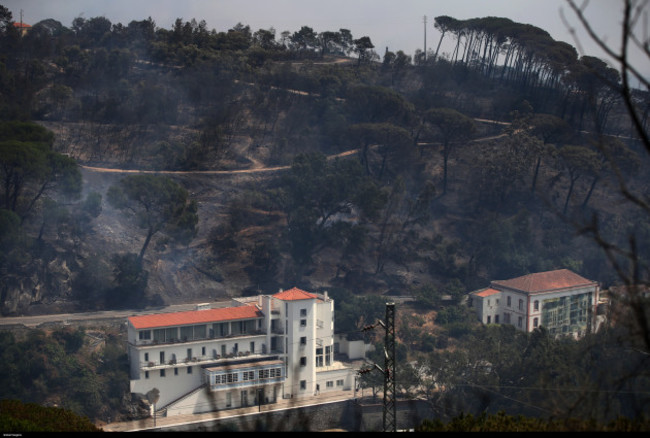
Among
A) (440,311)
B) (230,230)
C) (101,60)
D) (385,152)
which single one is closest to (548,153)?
(385,152)

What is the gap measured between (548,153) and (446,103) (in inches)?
326

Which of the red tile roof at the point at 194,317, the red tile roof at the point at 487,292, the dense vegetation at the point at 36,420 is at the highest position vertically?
the dense vegetation at the point at 36,420

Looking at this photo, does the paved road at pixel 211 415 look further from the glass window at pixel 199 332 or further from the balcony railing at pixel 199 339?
the glass window at pixel 199 332

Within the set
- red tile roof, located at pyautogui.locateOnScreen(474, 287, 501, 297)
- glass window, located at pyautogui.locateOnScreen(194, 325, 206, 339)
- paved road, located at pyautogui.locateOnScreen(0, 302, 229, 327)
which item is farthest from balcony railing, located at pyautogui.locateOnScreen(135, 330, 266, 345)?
red tile roof, located at pyautogui.locateOnScreen(474, 287, 501, 297)

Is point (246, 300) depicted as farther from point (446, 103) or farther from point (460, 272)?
point (446, 103)

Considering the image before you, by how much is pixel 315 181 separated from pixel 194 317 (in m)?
10.5

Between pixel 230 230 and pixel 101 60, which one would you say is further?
pixel 101 60

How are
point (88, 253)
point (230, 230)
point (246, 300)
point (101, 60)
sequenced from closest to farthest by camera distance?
point (246, 300)
point (88, 253)
point (230, 230)
point (101, 60)

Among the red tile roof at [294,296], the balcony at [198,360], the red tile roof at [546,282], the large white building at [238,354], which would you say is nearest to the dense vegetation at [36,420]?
the balcony at [198,360]

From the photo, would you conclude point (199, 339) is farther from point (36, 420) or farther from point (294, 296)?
point (36, 420)

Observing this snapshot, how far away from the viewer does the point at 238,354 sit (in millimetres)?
23984

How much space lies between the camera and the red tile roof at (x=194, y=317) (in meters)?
23.2

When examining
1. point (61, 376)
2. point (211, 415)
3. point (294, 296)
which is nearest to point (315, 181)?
point (294, 296)

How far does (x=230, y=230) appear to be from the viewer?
32.0 metres
